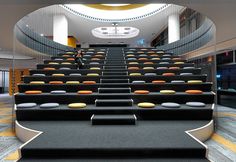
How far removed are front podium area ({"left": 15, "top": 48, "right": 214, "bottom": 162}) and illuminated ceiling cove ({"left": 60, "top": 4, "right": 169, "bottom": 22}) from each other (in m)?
7.29

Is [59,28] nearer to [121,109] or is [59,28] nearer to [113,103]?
[113,103]

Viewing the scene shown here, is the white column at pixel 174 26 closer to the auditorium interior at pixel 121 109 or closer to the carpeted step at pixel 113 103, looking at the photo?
the auditorium interior at pixel 121 109

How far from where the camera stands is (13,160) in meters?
2.44

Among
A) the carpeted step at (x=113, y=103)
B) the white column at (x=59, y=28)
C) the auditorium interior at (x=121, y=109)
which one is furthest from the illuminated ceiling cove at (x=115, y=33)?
the carpeted step at (x=113, y=103)

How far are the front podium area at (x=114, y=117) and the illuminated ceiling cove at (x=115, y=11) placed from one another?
729 centimetres

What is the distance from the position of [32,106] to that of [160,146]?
8.87 feet

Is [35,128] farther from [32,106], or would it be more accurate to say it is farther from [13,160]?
[32,106]

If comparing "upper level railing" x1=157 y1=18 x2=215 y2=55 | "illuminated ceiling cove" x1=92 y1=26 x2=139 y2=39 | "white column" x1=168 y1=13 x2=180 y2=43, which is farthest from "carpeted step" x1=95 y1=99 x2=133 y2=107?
"illuminated ceiling cove" x1=92 y1=26 x2=139 y2=39

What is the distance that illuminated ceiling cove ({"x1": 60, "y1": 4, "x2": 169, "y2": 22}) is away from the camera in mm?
11758

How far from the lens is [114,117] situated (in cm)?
321

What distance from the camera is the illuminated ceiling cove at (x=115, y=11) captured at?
11.8m

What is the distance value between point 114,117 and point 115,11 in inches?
445

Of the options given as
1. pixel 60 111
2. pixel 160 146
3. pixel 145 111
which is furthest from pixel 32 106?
pixel 160 146

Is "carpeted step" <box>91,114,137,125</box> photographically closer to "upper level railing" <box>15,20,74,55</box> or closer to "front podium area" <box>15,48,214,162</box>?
"front podium area" <box>15,48,214,162</box>
